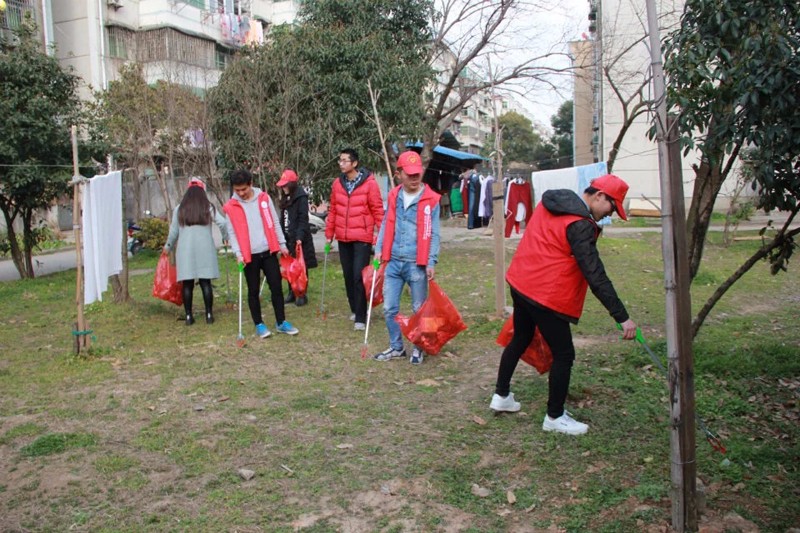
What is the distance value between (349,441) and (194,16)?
27.8 m

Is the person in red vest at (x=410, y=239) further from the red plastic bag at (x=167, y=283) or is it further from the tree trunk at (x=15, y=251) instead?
the tree trunk at (x=15, y=251)

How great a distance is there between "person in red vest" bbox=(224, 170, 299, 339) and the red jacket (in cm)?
68

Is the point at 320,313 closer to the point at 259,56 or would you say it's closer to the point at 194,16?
the point at 259,56

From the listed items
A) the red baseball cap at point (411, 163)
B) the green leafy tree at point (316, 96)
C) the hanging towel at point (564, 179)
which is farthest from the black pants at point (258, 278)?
the hanging towel at point (564, 179)

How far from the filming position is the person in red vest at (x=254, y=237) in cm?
678

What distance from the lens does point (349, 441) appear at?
14.0ft

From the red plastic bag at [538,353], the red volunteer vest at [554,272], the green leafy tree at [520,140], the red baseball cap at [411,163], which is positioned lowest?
the red plastic bag at [538,353]

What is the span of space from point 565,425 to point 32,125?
10448 millimetres

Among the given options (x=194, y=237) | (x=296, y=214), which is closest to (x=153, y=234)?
(x=296, y=214)

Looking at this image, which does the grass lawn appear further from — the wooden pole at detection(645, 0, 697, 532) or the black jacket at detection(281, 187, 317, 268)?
the black jacket at detection(281, 187, 317, 268)

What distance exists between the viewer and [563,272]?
4117mm

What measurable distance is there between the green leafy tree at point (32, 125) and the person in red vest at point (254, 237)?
226 inches

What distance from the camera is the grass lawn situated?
11.1 ft

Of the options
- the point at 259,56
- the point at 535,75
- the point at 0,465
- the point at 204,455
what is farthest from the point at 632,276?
the point at 0,465
